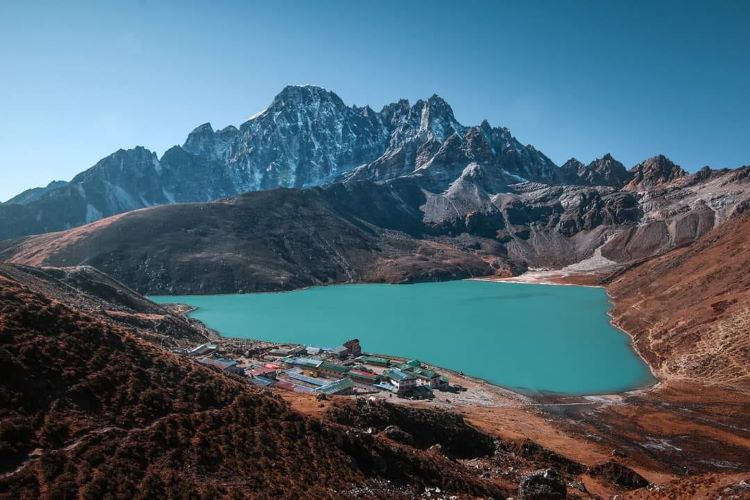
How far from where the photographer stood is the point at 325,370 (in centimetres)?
6919

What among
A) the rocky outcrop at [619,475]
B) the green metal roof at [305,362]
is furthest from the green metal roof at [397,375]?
the rocky outcrop at [619,475]

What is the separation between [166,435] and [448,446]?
22.4 m

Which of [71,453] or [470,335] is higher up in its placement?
[71,453]

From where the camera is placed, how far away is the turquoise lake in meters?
81.6

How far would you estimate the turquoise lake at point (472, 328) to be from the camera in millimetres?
81562

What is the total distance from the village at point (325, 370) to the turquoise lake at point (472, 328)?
40.6ft

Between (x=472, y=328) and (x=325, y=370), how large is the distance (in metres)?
58.0

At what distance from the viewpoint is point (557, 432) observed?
168ft

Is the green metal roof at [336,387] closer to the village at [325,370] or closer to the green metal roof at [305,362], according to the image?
the village at [325,370]

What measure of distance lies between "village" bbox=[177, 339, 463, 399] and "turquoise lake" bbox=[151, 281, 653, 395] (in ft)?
40.6

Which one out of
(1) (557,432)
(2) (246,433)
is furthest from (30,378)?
(1) (557,432)

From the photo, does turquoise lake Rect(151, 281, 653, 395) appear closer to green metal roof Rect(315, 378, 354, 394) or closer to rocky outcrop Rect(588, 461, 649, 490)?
green metal roof Rect(315, 378, 354, 394)

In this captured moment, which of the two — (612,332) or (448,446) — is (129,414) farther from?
(612,332)

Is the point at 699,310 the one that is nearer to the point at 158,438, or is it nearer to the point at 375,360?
the point at 375,360
